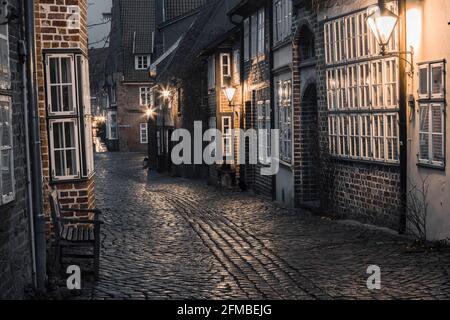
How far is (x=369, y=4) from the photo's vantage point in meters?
13.8

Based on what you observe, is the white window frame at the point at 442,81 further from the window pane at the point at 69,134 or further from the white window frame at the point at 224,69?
the white window frame at the point at 224,69

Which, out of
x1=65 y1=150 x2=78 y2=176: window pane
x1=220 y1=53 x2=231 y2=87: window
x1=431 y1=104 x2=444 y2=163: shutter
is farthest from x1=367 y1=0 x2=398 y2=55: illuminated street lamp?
x1=220 y1=53 x2=231 y2=87: window

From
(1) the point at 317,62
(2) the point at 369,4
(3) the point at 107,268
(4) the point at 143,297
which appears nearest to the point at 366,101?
(2) the point at 369,4

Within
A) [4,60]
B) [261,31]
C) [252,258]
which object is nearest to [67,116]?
[252,258]

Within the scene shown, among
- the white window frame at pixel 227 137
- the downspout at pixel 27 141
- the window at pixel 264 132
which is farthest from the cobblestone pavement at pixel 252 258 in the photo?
the white window frame at pixel 227 137

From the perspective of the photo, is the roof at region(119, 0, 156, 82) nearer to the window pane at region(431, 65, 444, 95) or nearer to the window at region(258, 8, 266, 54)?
the window at region(258, 8, 266, 54)

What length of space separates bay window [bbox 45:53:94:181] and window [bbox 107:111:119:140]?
53.8 metres

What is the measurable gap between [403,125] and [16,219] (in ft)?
23.0

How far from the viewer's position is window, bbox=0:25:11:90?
741cm

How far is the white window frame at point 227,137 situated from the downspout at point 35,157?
19.4 metres

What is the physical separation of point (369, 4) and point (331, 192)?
4063 mm

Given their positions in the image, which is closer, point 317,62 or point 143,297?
point 143,297
